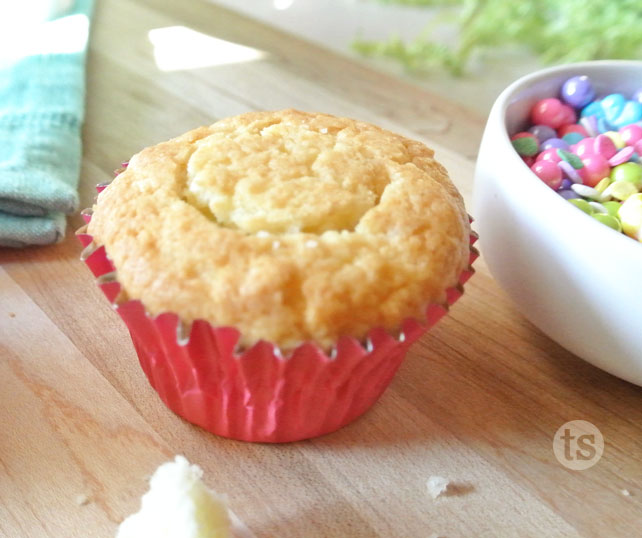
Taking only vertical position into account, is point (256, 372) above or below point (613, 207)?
below

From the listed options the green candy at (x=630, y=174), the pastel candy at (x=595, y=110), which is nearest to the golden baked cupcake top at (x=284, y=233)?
the green candy at (x=630, y=174)

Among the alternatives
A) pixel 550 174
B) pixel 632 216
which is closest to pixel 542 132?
pixel 550 174

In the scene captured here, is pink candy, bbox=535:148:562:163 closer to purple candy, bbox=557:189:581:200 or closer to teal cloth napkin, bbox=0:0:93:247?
purple candy, bbox=557:189:581:200

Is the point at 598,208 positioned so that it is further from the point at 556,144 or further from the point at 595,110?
the point at 595,110

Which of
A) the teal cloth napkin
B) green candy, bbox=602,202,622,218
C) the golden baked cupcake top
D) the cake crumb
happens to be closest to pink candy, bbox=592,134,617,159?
green candy, bbox=602,202,622,218

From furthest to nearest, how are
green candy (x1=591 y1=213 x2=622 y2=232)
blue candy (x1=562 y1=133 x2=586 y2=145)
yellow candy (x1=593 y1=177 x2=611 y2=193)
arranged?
blue candy (x1=562 y1=133 x2=586 y2=145)
yellow candy (x1=593 y1=177 x2=611 y2=193)
green candy (x1=591 y1=213 x2=622 y2=232)
